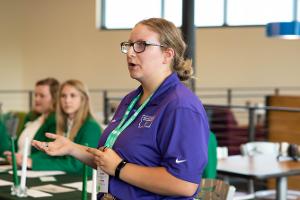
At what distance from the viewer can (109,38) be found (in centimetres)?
1303

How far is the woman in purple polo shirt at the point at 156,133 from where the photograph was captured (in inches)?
75.4

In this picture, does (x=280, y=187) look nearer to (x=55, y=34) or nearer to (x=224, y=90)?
(x=224, y=90)

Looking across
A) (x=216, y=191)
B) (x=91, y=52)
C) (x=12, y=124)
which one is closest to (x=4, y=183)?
(x=216, y=191)

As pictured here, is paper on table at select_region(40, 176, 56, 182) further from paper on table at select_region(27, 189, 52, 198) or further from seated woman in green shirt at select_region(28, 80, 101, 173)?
paper on table at select_region(27, 189, 52, 198)

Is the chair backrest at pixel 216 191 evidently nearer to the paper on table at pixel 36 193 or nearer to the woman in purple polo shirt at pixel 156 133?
the paper on table at pixel 36 193

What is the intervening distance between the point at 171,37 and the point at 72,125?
87.3 inches

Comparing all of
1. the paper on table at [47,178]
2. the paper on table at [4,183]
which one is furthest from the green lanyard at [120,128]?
the paper on table at [47,178]

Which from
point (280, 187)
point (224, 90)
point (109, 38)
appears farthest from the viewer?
point (109, 38)

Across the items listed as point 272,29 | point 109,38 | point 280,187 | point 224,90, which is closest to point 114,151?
point 280,187

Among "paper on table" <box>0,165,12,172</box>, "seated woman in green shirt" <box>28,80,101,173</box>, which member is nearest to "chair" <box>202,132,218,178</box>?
"seated woman in green shirt" <box>28,80,101,173</box>

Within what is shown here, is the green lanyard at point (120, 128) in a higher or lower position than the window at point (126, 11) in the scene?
lower

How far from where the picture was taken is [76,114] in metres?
4.18

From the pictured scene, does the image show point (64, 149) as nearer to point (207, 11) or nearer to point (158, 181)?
point (158, 181)

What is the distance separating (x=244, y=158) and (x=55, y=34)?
29.8 feet
